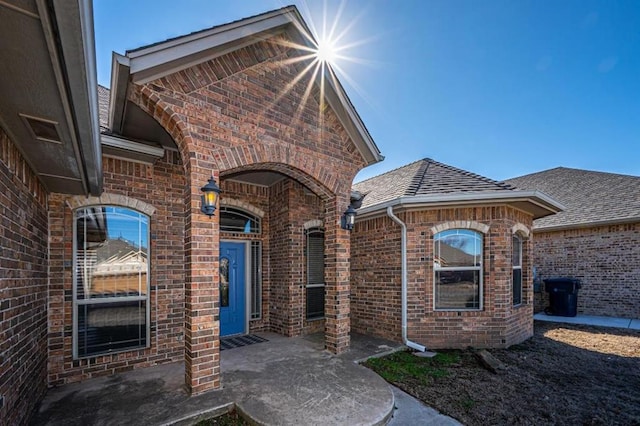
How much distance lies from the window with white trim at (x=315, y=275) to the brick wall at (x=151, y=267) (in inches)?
117

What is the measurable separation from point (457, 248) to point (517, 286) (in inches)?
91.7

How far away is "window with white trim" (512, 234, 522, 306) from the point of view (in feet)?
24.6

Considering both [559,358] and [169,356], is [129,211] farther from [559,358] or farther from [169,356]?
[559,358]

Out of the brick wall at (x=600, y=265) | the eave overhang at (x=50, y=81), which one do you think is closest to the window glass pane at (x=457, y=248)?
the eave overhang at (x=50, y=81)

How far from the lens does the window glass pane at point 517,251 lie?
295 inches

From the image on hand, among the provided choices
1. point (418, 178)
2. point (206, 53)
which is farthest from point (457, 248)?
point (206, 53)

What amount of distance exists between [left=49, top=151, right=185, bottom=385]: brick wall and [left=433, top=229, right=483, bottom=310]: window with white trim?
513 cm

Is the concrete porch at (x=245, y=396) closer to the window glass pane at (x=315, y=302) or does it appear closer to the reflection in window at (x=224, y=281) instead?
the reflection in window at (x=224, y=281)

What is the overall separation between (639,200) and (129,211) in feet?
48.7

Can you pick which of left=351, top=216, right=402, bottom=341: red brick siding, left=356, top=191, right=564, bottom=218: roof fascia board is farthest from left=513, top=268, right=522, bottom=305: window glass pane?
left=351, top=216, right=402, bottom=341: red brick siding

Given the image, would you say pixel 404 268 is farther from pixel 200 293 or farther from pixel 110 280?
pixel 110 280

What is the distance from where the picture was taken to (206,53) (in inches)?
164

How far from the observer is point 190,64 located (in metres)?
4.06

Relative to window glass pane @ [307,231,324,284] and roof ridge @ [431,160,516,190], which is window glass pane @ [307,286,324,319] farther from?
roof ridge @ [431,160,516,190]
